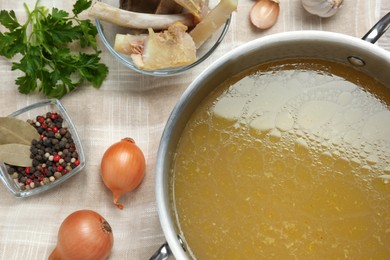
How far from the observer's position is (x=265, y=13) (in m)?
1.84

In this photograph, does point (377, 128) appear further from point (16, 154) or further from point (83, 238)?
point (16, 154)

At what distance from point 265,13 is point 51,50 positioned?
62cm

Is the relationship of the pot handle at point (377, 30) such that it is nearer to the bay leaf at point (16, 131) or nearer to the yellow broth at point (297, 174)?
the yellow broth at point (297, 174)

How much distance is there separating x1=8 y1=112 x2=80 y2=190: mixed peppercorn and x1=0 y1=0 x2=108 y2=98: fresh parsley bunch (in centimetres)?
10

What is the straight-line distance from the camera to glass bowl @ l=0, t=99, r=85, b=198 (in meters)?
1.87

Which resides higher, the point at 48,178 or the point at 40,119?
the point at 40,119

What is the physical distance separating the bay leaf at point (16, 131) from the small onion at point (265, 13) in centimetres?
72

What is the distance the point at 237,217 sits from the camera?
159 cm

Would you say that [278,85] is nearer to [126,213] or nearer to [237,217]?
[237,217]

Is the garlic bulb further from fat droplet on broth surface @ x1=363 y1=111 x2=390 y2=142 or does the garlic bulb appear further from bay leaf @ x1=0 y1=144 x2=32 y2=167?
bay leaf @ x1=0 y1=144 x2=32 y2=167

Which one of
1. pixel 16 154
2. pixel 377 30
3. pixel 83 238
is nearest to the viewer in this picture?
pixel 377 30

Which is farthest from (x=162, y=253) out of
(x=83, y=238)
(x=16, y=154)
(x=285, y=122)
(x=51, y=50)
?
(x=51, y=50)

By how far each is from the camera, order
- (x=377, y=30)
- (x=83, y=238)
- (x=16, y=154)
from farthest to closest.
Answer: (x=16, y=154) → (x=83, y=238) → (x=377, y=30)

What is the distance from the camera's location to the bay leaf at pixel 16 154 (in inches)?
72.7
